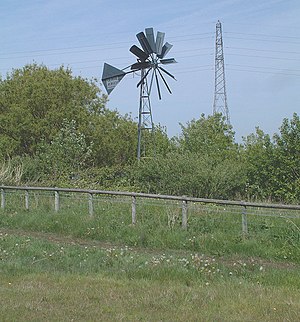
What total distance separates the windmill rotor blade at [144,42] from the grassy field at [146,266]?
14509 mm

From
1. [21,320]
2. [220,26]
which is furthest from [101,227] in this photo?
[220,26]

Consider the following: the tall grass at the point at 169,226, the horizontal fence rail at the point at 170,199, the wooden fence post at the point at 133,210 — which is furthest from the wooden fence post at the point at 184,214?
the wooden fence post at the point at 133,210

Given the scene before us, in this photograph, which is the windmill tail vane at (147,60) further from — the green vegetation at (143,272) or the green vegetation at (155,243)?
the green vegetation at (143,272)

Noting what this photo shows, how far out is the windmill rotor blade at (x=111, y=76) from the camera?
29.4 meters

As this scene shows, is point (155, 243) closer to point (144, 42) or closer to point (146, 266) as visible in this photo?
point (146, 266)

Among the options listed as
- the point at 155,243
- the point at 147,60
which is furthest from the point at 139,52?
the point at 155,243

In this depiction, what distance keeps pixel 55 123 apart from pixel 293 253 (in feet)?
82.9

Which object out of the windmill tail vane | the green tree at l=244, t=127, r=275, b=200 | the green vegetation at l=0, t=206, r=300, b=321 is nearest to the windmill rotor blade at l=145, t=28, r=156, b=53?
the windmill tail vane

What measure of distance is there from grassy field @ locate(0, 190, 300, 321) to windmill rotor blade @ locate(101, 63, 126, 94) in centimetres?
1529

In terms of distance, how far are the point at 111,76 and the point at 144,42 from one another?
316 centimetres

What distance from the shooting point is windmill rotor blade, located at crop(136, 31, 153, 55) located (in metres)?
27.4

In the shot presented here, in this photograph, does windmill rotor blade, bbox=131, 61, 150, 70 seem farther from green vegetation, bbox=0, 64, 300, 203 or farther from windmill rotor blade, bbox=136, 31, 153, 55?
green vegetation, bbox=0, 64, 300, 203

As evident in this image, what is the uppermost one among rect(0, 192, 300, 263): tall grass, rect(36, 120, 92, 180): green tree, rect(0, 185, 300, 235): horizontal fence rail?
rect(36, 120, 92, 180): green tree

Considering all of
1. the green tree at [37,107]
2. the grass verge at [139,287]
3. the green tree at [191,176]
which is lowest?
the grass verge at [139,287]
